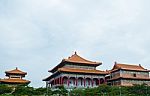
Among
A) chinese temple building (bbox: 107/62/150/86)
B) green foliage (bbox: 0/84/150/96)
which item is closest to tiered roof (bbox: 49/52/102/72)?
chinese temple building (bbox: 107/62/150/86)

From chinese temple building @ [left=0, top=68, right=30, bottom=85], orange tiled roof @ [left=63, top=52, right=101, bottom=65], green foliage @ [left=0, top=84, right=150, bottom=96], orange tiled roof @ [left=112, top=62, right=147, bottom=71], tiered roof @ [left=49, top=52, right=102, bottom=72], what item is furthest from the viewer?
chinese temple building @ [left=0, top=68, right=30, bottom=85]

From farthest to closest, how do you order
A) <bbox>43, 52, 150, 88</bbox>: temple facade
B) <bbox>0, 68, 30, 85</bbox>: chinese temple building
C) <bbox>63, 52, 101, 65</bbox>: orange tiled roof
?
<bbox>0, 68, 30, 85</bbox>: chinese temple building → <bbox>63, 52, 101, 65</bbox>: orange tiled roof → <bbox>43, 52, 150, 88</bbox>: temple facade

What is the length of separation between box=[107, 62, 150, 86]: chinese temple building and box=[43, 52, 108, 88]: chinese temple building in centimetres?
281

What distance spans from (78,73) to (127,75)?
11.2 meters

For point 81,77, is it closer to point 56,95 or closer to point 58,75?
point 58,75

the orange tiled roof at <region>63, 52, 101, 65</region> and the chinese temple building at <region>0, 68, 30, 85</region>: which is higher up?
the orange tiled roof at <region>63, 52, 101, 65</region>

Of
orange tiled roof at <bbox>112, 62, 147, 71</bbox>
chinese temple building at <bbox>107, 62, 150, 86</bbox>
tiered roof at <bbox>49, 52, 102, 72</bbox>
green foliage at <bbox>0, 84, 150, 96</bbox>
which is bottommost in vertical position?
green foliage at <bbox>0, 84, 150, 96</bbox>

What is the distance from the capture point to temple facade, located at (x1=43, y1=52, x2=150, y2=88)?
57500 mm

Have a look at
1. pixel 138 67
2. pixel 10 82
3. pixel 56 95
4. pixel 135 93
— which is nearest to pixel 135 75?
pixel 138 67

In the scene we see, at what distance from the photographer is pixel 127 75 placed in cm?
5975

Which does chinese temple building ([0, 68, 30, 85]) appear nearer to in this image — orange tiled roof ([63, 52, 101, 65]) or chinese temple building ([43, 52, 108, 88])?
chinese temple building ([43, 52, 108, 88])

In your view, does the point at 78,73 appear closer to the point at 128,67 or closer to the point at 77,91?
the point at 128,67

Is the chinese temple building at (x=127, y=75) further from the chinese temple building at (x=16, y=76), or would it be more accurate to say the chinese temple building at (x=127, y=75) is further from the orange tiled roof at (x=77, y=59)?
the chinese temple building at (x=16, y=76)

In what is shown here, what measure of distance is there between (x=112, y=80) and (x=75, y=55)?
34.1 feet
